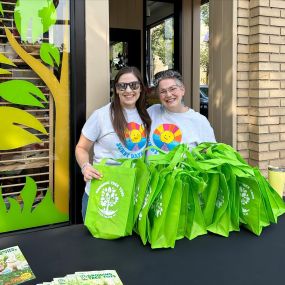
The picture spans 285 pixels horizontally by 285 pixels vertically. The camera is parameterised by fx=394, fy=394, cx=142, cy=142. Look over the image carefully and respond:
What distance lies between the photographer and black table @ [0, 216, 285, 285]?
4.17 ft

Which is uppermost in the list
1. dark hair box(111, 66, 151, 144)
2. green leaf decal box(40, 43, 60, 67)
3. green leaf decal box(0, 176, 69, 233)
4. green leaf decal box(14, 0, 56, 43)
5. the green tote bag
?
green leaf decal box(14, 0, 56, 43)

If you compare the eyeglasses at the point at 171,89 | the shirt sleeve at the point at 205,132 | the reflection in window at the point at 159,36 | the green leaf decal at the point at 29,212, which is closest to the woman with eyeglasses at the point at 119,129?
the eyeglasses at the point at 171,89

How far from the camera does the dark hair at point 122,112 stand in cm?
226

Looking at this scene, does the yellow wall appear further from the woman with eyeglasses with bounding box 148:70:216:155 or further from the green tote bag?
the green tote bag

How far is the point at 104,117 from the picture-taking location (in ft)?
7.57

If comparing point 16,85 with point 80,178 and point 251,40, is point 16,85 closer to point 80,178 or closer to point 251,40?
point 80,178

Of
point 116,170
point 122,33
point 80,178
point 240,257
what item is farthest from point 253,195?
point 122,33

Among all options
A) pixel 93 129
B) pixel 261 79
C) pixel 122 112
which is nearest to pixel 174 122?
pixel 122 112

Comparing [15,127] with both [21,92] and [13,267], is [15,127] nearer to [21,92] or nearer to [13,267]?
[21,92]

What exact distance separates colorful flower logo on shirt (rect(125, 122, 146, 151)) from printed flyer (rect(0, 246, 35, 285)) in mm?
999

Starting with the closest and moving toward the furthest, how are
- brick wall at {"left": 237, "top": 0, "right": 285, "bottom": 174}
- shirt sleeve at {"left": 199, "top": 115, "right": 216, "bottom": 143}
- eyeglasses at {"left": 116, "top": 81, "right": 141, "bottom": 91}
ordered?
eyeglasses at {"left": 116, "top": 81, "right": 141, "bottom": 91} < shirt sleeve at {"left": 199, "top": 115, "right": 216, "bottom": 143} < brick wall at {"left": 237, "top": 0, "right": 285, "bottom": 174}

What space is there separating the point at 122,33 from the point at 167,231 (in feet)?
18.0

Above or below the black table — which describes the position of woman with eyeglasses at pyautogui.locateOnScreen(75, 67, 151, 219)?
above

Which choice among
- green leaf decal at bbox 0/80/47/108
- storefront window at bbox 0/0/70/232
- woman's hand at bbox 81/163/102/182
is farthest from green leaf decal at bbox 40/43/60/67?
woman's hand at bbox 81/163/102/182
